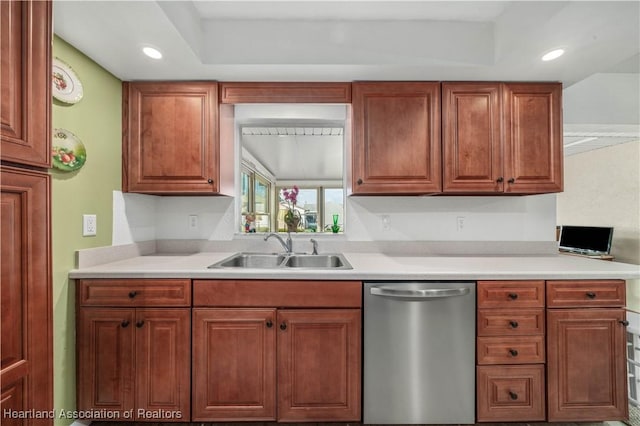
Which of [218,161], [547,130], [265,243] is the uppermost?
[547,130]


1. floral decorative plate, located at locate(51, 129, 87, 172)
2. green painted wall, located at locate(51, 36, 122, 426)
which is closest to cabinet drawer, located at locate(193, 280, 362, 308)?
green painted wall, located at locate(51, 36, 122, 426)

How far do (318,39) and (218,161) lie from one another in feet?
3.24

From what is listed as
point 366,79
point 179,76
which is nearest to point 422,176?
point 366,79

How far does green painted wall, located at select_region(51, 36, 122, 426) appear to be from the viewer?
1539 millimetres

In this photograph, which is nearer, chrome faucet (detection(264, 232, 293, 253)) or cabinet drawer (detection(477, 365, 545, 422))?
cabinet drawer (detection(477, 365, 545, 422))

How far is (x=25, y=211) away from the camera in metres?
0.82

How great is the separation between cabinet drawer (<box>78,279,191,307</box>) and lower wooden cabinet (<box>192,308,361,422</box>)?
128mm

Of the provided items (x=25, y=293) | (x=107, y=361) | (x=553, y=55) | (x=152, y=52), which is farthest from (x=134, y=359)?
(x=553, y=55)

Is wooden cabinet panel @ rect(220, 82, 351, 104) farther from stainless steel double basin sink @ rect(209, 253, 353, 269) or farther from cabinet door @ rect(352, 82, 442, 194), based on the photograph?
stainless steel double basin sink @ rect(209, 253, 353, 269)

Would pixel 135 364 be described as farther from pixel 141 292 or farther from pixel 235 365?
pixel 235 365

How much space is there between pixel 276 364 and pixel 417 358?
744mm

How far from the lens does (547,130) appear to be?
2.03 meters

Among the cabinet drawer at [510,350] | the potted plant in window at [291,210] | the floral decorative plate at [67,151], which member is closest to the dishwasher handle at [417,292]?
the cabinet drawer at [510,350]

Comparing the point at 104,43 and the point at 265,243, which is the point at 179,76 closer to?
the point at 104,43
